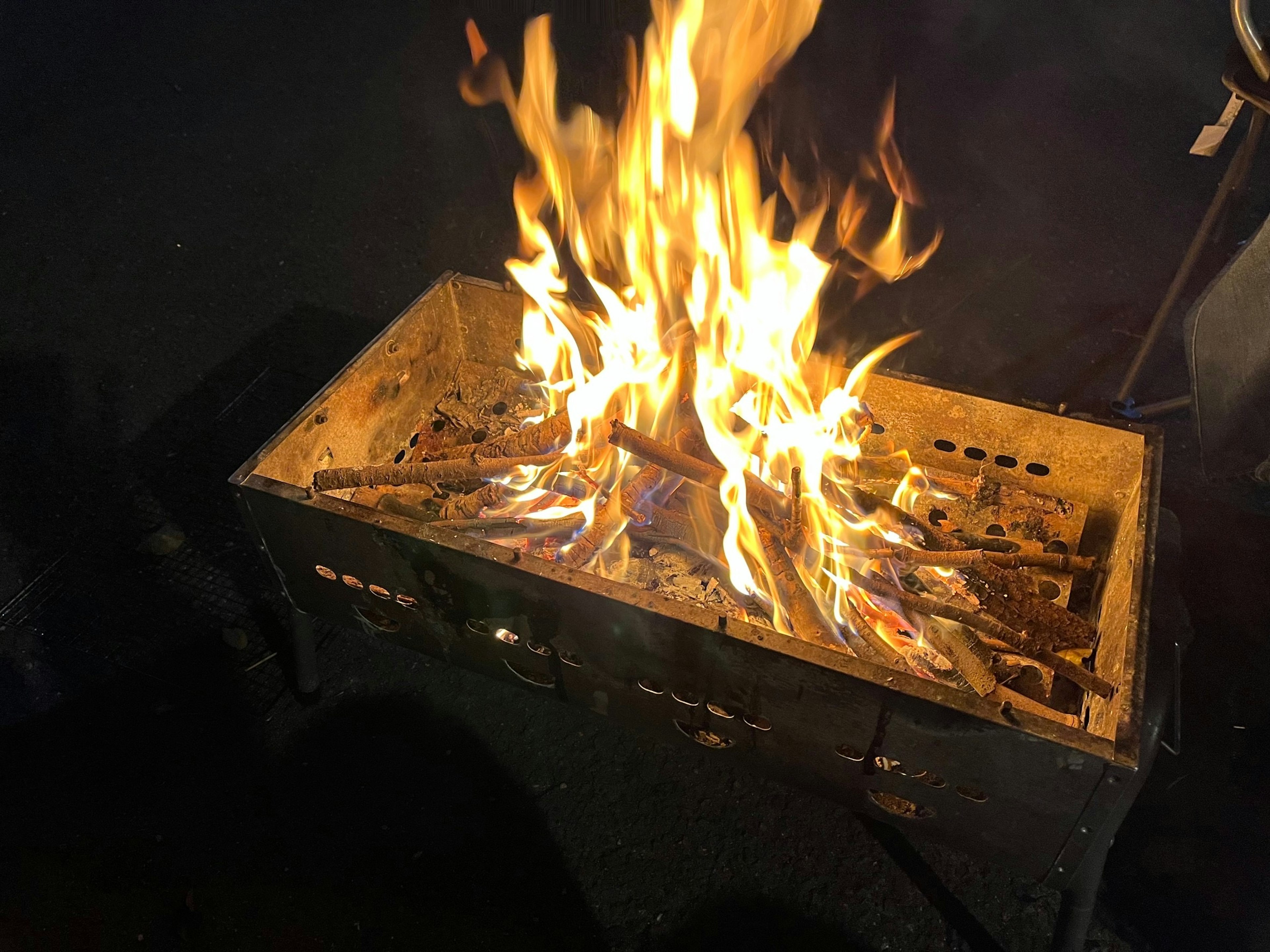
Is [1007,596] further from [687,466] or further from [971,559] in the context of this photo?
[687,466]

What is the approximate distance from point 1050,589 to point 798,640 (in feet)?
3.41

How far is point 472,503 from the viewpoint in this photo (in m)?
2.51

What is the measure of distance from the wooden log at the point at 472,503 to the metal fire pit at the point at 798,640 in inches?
13.1

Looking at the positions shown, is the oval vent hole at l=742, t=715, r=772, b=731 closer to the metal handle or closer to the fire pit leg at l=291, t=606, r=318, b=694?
the fire pit leg at l=291, t=606, r=318, b=694

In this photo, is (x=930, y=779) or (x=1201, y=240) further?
(x=1201, y=240)

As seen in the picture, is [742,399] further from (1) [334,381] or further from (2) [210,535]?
(2) [210,535]

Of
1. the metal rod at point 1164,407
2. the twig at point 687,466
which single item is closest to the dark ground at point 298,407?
the metal rod at point 1164,407

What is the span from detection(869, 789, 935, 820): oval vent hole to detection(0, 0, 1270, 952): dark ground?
1.89 ft

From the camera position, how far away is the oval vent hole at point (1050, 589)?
2.42 metres

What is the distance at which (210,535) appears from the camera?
3.48 m

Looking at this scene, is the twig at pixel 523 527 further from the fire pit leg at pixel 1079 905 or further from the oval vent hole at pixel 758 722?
the fire pit leg at pixel 1079 905

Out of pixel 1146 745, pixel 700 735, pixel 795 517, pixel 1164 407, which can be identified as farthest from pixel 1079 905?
pixel 1164 407

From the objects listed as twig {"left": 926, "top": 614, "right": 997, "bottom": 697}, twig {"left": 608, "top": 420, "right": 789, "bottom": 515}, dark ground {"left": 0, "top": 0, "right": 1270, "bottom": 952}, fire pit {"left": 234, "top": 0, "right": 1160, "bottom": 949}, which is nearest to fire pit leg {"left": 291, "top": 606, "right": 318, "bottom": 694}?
dark ground {"left": 0, "top": 0, "right": 1270, "bottom": 952}

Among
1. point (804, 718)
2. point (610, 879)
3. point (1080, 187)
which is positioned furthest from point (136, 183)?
point (1080, 187)
